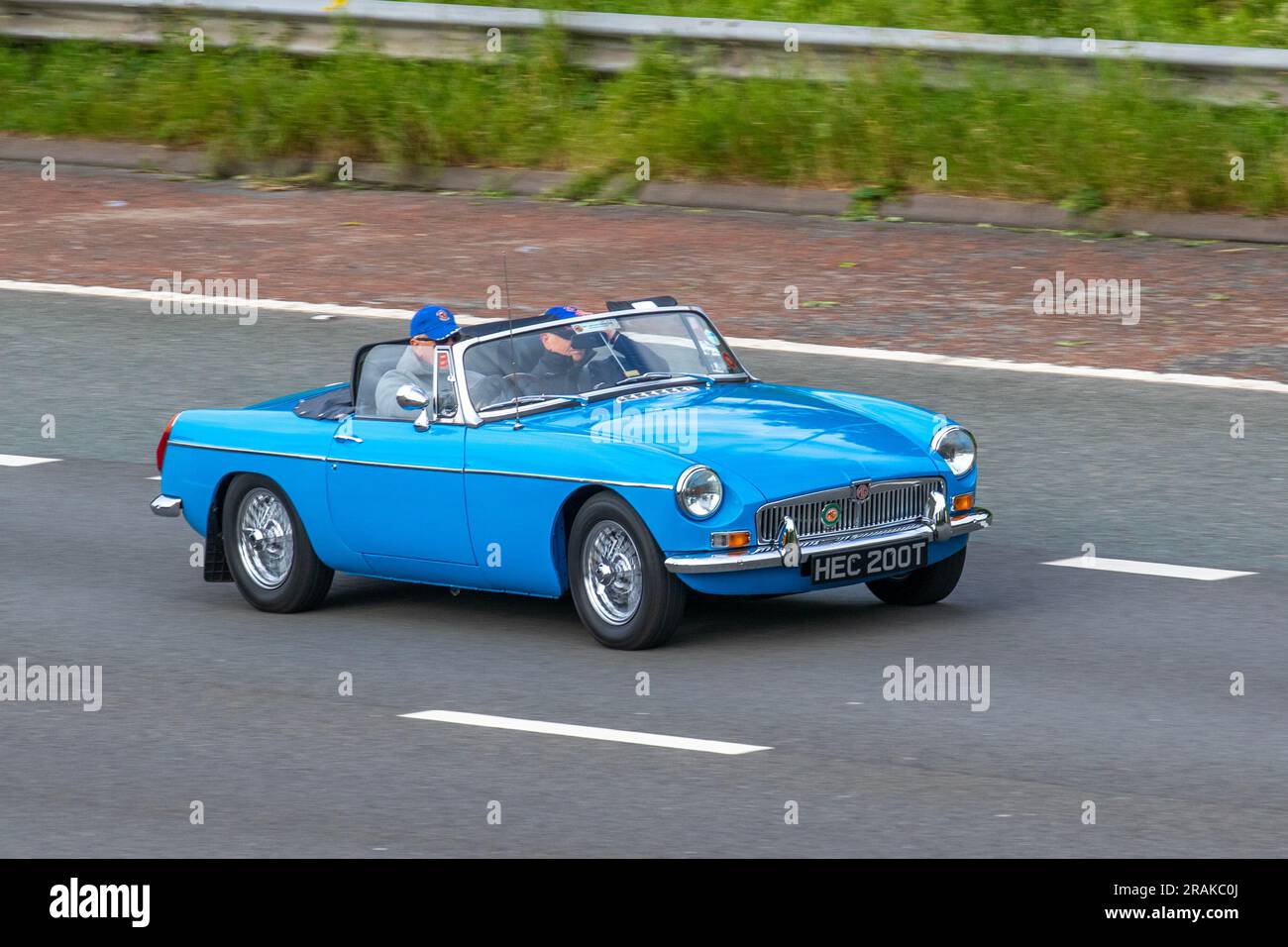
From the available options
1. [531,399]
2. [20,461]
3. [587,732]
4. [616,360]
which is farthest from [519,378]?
[20,461]

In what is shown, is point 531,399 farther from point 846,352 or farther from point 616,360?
point 846,352

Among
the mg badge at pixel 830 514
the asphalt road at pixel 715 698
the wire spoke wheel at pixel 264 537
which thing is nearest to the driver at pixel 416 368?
the wire spoke wheel at pixel 264 537

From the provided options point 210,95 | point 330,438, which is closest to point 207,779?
point 330,438

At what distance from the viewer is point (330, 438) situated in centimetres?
1045

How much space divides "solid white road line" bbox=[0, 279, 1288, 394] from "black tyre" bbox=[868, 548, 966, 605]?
4.56 metres

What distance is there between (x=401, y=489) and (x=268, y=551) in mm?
938

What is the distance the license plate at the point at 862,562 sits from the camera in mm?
9398

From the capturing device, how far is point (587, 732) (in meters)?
8.43

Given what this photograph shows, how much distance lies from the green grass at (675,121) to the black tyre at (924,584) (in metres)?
8.44

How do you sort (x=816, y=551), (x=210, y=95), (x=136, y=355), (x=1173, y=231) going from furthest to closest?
(x=210, y=95)
(x=1173, y=231)
(x=136, y=355)
(x=816, y=551)

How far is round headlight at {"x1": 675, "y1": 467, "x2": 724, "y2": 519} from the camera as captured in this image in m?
9.20

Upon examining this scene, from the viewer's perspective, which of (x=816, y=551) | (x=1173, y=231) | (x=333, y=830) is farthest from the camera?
(x=1173, y=231)

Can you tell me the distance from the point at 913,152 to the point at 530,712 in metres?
11.1

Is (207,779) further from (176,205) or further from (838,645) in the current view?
(176,205)
